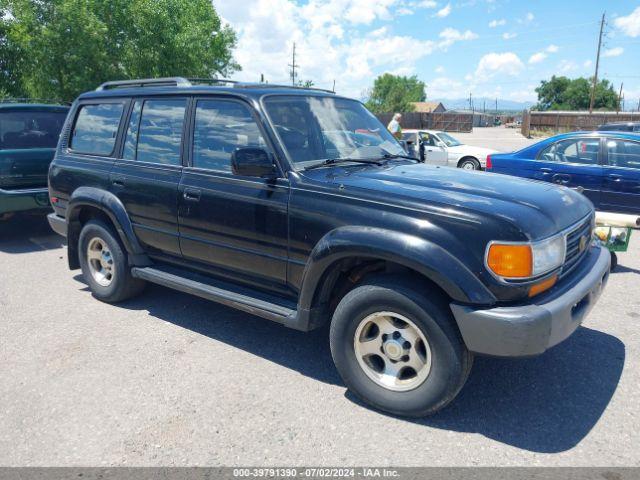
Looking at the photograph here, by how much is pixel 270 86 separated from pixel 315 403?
2.53 metres

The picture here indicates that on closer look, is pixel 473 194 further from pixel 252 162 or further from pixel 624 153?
pixel 624 153

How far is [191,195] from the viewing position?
160 inches

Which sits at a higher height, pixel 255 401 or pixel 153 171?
pixel 153 171

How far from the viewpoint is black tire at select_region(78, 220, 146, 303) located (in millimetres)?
4838

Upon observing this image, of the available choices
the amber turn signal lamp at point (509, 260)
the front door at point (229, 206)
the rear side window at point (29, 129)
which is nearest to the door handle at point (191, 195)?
the front door at point (229, 206)

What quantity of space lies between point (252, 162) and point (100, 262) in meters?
2.57

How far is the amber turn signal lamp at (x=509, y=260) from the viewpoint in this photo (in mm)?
2781

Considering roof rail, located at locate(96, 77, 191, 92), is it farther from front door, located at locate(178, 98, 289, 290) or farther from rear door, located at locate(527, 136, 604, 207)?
rear door, located at locate(527, 136, 604, 207)

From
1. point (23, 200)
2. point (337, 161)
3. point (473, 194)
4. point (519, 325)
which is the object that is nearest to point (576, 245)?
point (473, 194)

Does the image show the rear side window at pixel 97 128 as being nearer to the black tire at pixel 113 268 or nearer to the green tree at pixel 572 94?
the black tire at pixel 113 268

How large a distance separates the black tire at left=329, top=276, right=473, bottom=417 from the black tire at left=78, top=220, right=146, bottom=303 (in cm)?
245

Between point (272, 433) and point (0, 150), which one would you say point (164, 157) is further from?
point (0, 150)

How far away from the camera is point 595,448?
2.86 m

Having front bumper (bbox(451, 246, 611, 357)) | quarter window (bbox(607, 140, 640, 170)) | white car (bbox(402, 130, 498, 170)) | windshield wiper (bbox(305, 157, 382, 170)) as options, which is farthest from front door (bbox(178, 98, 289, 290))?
white car (bbox(402, 130, 498, 170))
